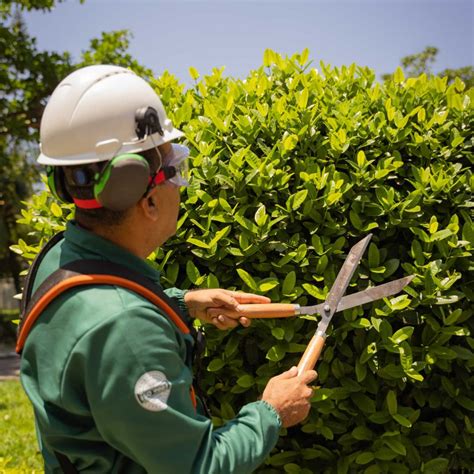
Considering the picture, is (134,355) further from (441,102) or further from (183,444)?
(441,102)

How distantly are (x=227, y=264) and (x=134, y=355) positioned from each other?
1492 mm

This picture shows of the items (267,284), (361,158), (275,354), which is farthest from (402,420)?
(361,158)

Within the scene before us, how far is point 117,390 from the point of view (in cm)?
150

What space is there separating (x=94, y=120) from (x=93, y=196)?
20cm

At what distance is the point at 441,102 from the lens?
137 inches

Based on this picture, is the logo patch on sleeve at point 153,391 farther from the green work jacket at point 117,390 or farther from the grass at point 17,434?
the grass at point 17,434

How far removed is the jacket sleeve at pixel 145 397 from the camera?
4.93 feet

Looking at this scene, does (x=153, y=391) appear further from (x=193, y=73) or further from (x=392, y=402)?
(x=193, y=73)

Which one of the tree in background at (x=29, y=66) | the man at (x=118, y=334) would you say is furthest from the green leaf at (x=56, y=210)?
the tree in background at (x=29, y=66)

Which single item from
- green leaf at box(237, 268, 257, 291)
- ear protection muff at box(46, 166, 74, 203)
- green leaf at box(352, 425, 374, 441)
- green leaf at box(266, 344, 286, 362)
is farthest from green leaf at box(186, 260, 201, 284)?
ear protection muff at box(46, 166, 74, 203)

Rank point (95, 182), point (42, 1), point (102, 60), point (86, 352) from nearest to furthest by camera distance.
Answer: point (86, 352) → point (95, 182) → point (42, 1) → point (102, 60)

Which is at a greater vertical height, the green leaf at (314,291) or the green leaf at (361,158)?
the green leaf at (361,158)

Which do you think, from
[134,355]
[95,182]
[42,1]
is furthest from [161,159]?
[42,1]

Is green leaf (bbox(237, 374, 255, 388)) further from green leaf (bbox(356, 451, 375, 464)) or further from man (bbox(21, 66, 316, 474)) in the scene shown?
man (bbox(21, 66, 316, 474))
